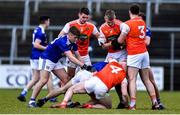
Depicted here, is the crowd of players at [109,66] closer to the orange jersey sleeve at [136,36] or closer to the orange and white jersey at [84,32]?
the orange jersey sleeve at [136,36]

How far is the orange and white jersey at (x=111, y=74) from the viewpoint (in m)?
15.4

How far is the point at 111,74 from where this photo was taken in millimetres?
15500

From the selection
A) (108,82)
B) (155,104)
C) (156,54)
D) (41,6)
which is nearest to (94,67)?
(108,82)

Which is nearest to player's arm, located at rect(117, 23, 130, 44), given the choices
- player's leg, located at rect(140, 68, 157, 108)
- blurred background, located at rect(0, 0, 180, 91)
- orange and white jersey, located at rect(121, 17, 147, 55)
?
orange and white jersey, located at rect(121, 17, 147, 55)

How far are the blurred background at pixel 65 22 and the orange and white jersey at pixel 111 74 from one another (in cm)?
1328

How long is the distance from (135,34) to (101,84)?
139cm

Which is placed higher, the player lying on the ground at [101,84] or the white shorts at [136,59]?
the white shorts at [136,59]

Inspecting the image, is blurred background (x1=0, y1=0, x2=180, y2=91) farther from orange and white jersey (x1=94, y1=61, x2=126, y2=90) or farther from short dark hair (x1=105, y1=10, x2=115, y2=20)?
orange and white jersey (x1=94, y1=61, x2=126, y2=90)

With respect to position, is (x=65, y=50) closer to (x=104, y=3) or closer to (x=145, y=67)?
(x=145, y=67)

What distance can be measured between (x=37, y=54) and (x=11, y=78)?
8.81 metres

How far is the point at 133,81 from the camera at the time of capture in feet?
52.7

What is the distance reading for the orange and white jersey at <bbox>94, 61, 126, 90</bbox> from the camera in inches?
607

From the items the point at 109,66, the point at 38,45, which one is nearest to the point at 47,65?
the point at 109,66

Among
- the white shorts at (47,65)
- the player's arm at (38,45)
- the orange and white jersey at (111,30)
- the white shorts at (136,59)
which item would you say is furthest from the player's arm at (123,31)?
the player's arm at (38,45)
